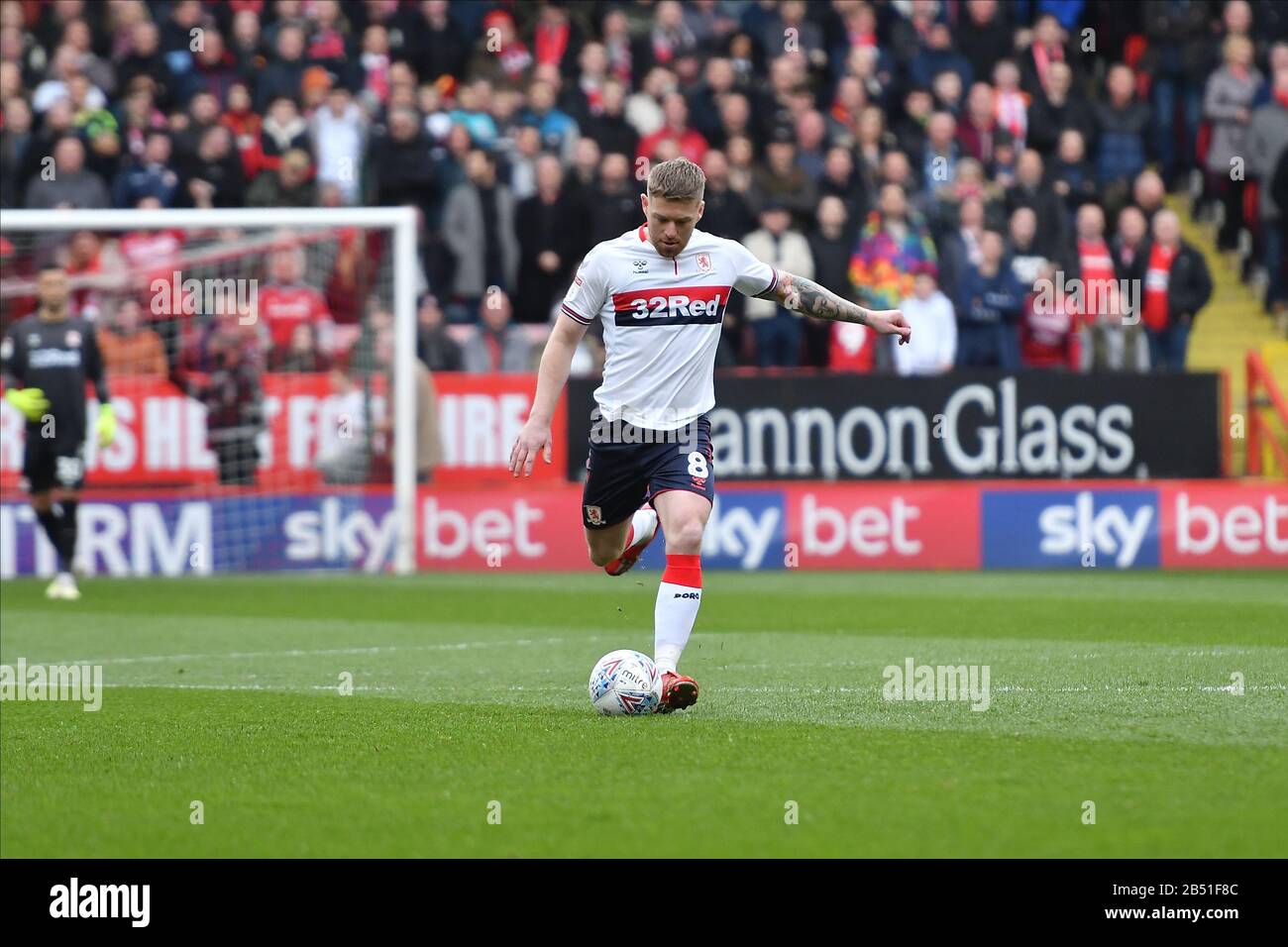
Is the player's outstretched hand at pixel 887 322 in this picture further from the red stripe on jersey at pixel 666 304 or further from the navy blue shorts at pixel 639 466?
the navy blue shorts at pixel 639 466

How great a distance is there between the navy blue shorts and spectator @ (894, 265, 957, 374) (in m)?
10.2

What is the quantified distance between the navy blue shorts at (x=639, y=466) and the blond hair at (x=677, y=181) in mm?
993

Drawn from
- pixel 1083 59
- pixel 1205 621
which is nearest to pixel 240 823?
pixel 1205 621

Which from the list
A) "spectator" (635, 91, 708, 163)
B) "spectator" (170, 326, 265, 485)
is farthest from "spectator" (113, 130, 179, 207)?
"spectator" (635, 91, 708, 163)

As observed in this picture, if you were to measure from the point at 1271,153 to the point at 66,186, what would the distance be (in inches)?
458

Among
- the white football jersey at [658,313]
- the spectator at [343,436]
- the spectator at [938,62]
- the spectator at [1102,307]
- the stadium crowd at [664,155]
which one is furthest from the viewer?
the spectator at [938,62]

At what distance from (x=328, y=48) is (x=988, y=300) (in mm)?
7048

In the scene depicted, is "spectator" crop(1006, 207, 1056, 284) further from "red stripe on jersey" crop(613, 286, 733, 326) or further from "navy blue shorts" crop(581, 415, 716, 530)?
"red stripe on jersey" crop(613, 286, 733, 326)

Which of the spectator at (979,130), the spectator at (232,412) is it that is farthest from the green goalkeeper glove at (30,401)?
the spectator at (979,130)

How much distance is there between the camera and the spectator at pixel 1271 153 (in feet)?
67.8

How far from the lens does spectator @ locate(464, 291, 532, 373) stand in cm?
1892

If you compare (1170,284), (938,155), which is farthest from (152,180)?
(1170,284)

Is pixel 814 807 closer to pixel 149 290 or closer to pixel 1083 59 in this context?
pixel 149 290

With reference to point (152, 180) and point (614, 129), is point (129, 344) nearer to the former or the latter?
point (152, 180)
